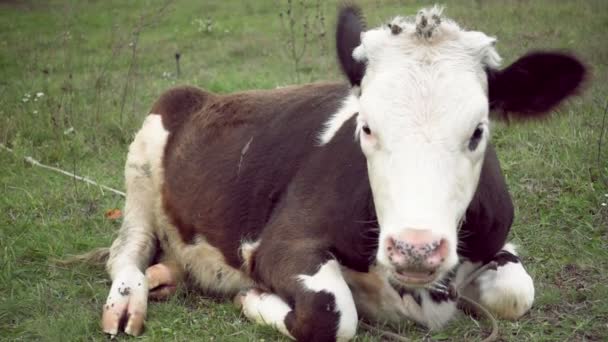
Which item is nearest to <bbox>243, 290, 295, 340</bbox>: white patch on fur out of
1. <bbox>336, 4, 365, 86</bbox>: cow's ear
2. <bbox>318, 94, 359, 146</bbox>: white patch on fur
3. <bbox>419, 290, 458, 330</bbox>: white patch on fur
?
<bbox>419, 290, 458, 330</bbox>: white patch on fur

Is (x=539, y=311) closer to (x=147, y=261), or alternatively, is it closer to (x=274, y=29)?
(x=147, y=261)

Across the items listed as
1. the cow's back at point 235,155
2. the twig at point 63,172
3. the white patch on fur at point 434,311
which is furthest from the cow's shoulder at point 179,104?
the white patch on fur at point 434,311

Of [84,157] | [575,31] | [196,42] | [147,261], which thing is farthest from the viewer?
[196,42]

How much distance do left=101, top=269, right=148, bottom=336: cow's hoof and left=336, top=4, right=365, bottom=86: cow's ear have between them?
171 centimetres

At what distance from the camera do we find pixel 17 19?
53.7ft

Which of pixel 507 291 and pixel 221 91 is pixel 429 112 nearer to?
pixel 507 291

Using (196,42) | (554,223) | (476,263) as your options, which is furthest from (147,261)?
(196,42)

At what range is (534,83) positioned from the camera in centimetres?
356

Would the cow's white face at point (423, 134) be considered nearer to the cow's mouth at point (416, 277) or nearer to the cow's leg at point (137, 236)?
the cow's mouth at point (416, 277)

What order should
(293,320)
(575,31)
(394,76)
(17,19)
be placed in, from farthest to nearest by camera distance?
1. (17,19)
2. (575,31)
3. (293,320)
4. (394,76)

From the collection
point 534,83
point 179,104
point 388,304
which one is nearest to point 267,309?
point 388,304

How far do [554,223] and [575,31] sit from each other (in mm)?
5750

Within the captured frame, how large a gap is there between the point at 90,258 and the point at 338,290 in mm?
2086

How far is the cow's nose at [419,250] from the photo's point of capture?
285cm
